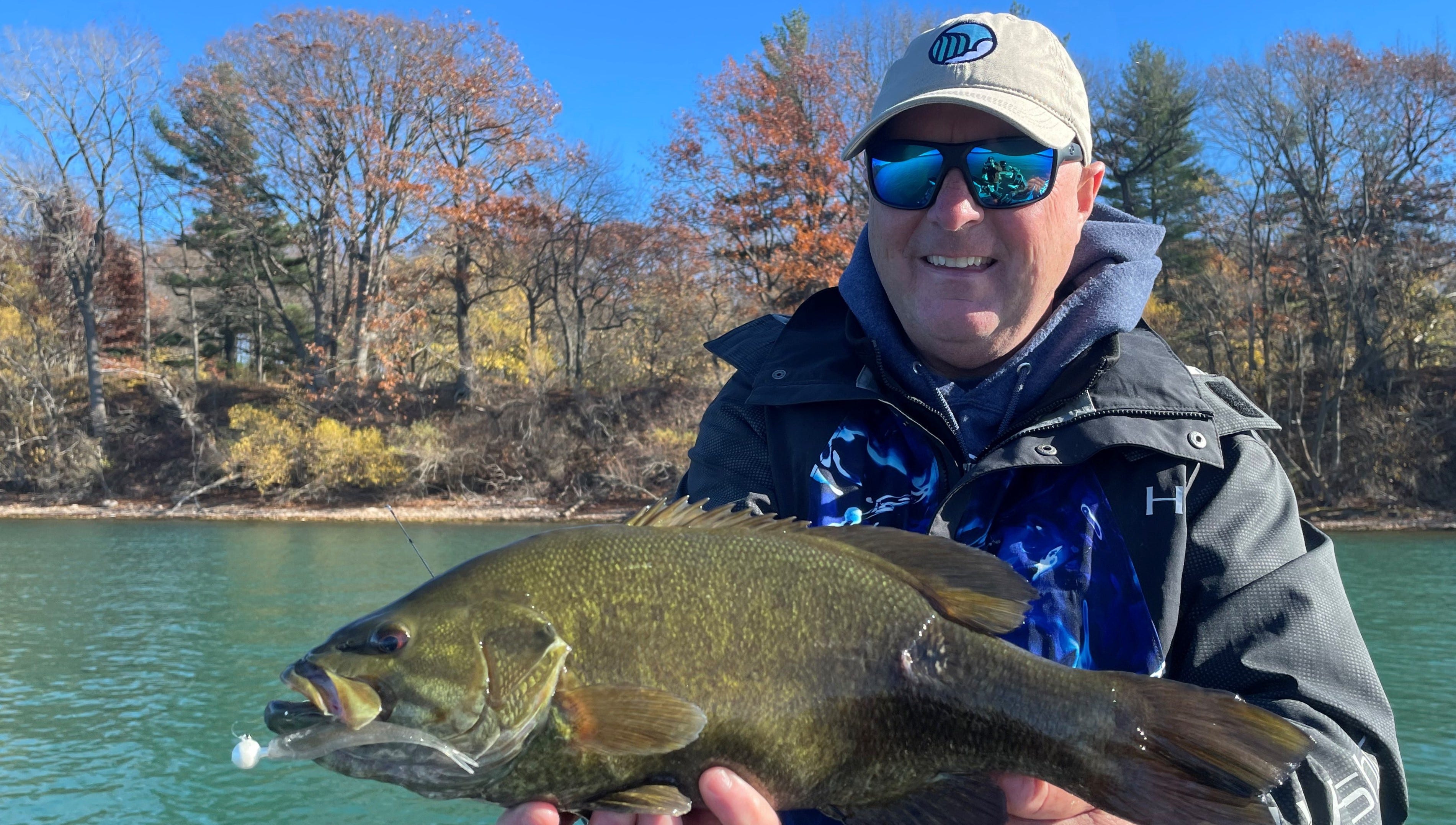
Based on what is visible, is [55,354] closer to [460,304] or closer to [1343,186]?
[460,304]

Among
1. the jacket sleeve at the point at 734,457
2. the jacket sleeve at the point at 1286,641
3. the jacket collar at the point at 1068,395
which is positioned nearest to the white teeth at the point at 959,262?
the jacket collar at the point at 1068,395

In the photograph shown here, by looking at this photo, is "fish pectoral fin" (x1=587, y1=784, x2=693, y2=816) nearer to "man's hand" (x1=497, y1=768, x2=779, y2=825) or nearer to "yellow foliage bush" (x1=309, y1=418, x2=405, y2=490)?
"man's hand" (x1=497, y1=768, x2=779, y2=825)

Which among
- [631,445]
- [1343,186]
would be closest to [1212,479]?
[631,445]

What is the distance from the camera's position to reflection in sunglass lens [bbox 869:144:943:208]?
2.76 meters

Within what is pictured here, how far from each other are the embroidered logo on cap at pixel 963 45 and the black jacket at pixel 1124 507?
745 millimetres

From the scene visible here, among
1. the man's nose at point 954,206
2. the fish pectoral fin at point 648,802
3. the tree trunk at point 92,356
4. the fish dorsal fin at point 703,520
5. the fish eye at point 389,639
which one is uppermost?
the tree trunk at point 92,356

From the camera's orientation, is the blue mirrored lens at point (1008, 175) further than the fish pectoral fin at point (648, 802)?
Yes

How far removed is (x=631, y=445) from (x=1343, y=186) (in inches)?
913

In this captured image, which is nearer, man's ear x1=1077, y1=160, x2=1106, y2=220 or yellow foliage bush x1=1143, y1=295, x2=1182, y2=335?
man's ear x1=1077, y1=160, x2=1106, y2=220

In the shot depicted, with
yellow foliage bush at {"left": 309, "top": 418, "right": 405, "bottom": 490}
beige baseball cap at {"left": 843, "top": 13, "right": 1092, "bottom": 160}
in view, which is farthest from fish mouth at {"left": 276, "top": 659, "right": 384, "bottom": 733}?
yellow foliage bush at {"left": 309, "top": 418, "right": 405, "bottom": 490}

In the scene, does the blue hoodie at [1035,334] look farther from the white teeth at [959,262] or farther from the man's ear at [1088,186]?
the white teeth at [959,262]

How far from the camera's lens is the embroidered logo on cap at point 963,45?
2666 millimetres

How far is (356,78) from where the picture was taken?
36.4 m

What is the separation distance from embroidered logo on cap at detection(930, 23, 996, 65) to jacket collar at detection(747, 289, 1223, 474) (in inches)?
29.0
